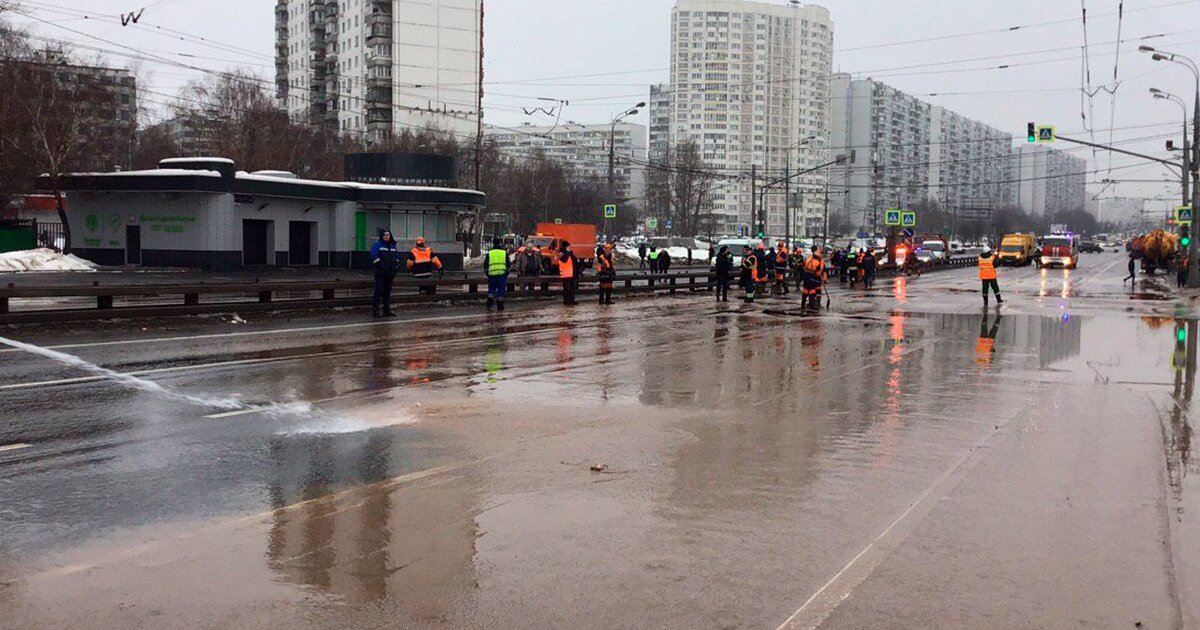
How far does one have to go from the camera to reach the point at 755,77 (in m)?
105

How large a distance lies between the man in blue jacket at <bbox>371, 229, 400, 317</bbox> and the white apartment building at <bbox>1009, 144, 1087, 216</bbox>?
438ft

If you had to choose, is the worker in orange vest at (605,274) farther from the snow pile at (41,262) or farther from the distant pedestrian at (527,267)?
the snow pile at (41,262)

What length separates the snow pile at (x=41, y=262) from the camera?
39906mm

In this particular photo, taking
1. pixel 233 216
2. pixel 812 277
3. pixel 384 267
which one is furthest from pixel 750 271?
pixel 233 216

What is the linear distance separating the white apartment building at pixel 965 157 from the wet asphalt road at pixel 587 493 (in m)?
117

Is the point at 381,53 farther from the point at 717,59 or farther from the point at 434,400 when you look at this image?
the point at 434,400

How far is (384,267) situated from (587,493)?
1663 centimetres

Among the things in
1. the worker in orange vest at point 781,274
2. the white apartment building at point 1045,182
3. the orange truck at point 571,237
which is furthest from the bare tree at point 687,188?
A: the worker in orange vest at point 781,274

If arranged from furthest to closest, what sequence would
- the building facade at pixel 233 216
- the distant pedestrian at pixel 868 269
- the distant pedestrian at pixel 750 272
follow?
1. the distant pedestrian at pixel 868 269
2. the building facade at pixel 233 216
3. the distant pedestrian at pixel 750 272

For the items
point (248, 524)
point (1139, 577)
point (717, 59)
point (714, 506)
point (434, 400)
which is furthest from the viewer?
point (717, 59)

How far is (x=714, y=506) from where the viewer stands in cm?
726

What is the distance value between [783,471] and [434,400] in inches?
182

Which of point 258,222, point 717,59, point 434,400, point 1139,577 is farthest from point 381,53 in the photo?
point 1139,577

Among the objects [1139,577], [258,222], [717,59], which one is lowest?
[1139,577]
